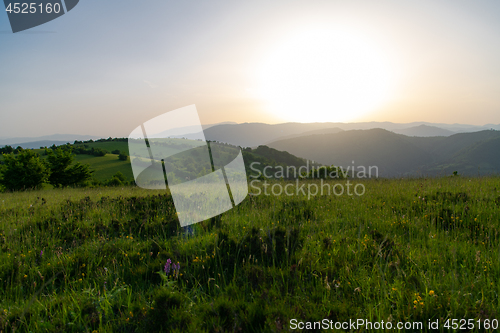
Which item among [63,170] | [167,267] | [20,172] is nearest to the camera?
[167,267]

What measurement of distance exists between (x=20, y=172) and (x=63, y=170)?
6.51 meters

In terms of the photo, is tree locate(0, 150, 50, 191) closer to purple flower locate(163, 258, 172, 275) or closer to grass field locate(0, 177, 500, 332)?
grass field locate(0, 177, 500, 332)

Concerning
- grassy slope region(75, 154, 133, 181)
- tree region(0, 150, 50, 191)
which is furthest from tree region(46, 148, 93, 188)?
grassy slope region(75, 154, 133, 181)

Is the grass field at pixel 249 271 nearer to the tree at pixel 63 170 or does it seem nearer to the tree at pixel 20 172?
the tree at pixel 20 172

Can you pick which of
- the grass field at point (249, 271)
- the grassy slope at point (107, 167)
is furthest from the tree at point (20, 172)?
the grass field at point (249, 271)

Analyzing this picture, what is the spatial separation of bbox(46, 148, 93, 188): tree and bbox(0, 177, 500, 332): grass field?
35.0 meters

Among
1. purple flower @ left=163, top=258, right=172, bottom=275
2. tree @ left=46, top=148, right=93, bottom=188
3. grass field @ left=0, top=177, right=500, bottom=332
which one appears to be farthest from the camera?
tree @ left=46, top=148, right=93, bottom=188

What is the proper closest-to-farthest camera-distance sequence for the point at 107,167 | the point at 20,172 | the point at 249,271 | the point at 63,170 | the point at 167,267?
the point at 249,271 → the point at 167,267 → the point at 20,172 → the point at 63,170 → the point at 107,167

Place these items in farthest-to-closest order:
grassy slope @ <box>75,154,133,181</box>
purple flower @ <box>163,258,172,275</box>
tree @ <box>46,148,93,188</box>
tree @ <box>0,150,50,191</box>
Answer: grassy slope @ <box>75,154,133,181</box> → tree @ <box>46,148,93,188</box> → tree @ <box>0,150,50,191</box> → purple flower @ <box>163,258,172,275</box>

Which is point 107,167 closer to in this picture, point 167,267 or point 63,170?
point 63,170

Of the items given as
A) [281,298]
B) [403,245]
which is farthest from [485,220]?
[281,298]

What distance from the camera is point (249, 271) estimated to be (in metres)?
2.54

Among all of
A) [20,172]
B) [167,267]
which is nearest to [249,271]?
[167,267]

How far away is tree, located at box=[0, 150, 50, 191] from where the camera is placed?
26672 millimetres
